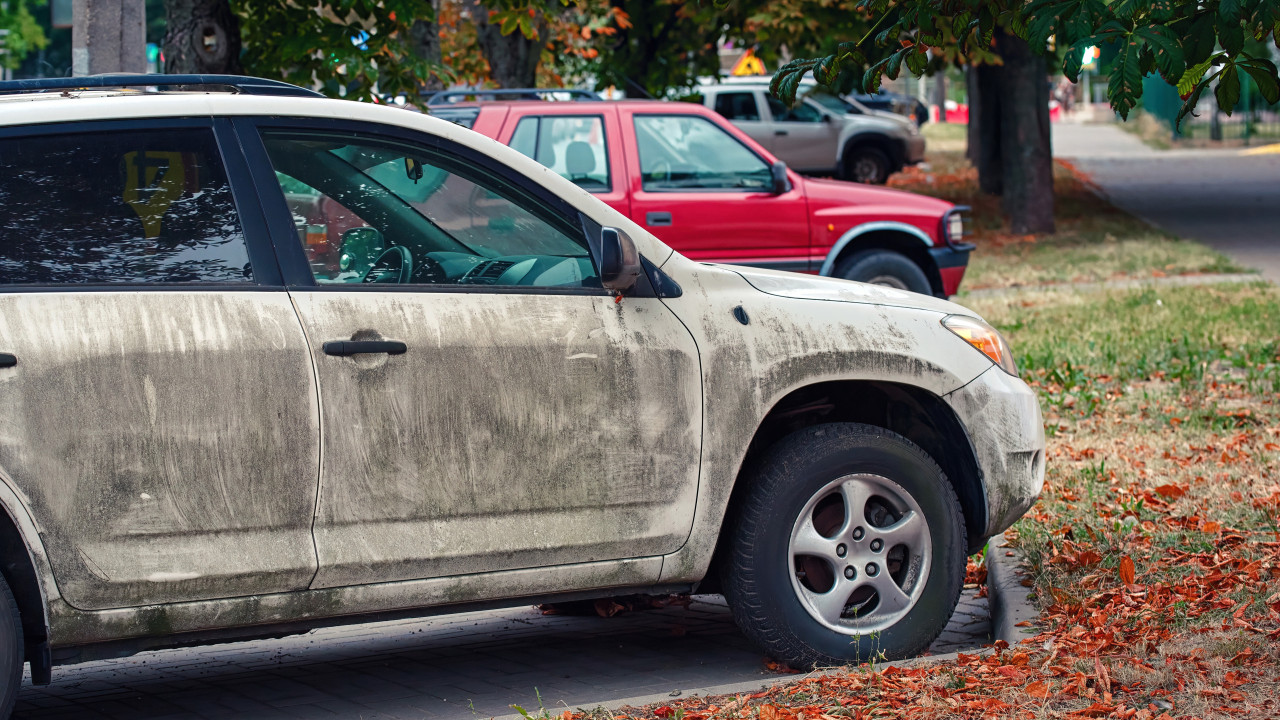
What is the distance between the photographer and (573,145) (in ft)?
35.5

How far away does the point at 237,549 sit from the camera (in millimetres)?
3855

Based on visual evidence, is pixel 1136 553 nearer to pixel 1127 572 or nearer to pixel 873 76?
pixel 1127 572

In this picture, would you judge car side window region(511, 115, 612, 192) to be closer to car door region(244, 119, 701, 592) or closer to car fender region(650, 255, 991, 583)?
car fender region(650, 255, 991, 583)

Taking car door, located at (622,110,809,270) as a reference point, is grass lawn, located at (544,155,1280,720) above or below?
below

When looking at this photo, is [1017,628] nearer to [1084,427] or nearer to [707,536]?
[707,536]

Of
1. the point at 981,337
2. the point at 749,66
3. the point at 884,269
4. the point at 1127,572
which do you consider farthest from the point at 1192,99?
the point at 749,66

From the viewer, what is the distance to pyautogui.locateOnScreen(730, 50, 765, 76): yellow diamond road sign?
21.4m

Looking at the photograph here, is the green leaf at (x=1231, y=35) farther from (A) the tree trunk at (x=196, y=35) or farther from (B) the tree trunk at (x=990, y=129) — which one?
(B) the tree trunk at (x=990, y=129)

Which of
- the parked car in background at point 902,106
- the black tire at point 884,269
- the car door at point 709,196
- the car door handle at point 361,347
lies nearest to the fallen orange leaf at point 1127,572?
the car door handle at point 361,347

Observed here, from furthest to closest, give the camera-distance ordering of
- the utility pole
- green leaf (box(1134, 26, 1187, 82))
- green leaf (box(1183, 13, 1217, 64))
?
the utility pole → green leaf (box(1183, 13, 1217, 64)) → green leaf (box(1134, 26, 1187, 82))

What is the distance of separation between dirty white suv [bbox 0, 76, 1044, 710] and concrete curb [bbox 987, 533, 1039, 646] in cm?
33

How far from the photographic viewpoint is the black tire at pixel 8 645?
3.68 m

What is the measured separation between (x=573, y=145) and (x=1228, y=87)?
740 cm

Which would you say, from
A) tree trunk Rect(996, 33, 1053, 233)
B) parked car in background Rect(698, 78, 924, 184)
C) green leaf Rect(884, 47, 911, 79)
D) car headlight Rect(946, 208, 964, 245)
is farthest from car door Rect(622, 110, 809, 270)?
parked car in background Rect(698, 78, 924, 184)
